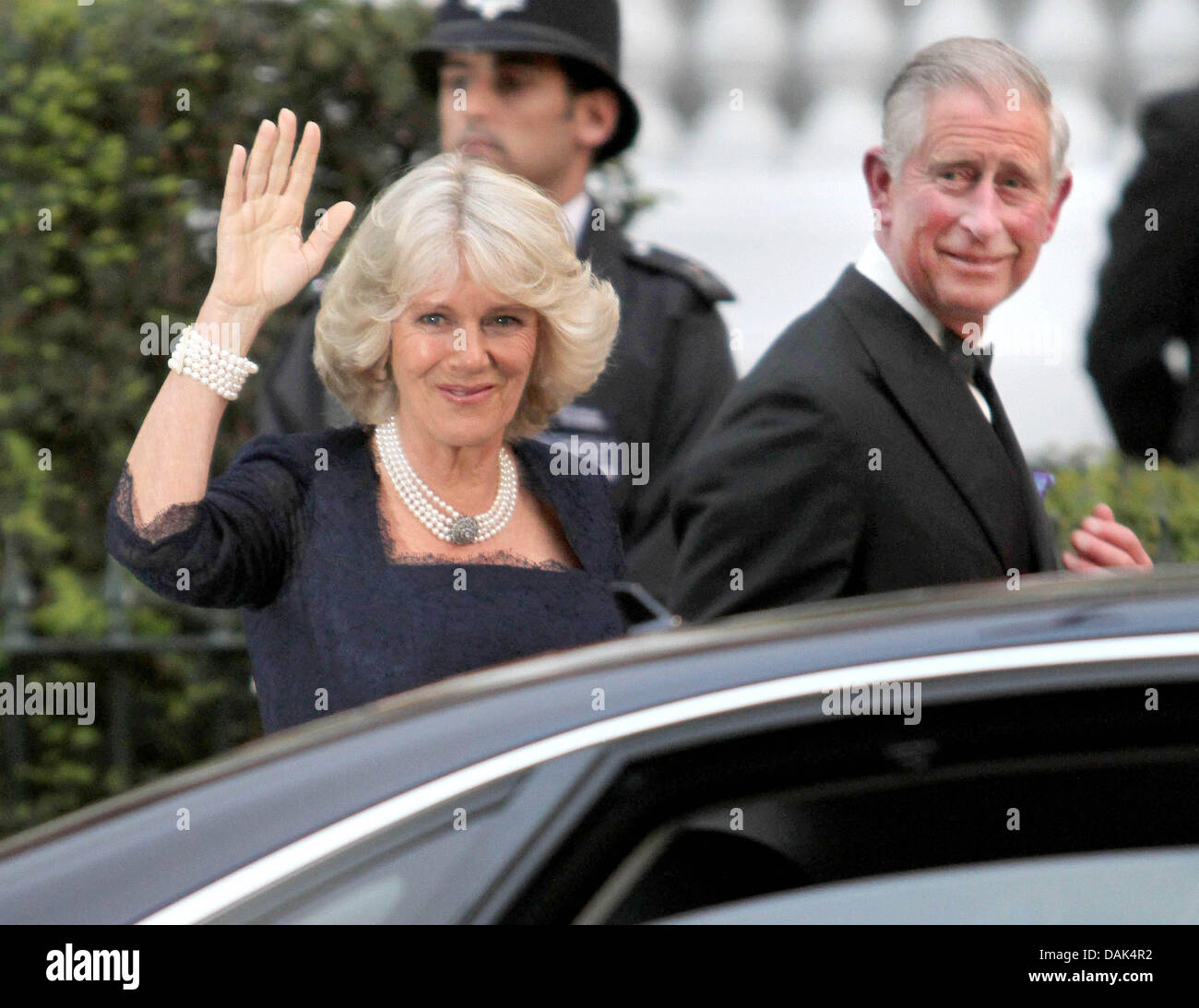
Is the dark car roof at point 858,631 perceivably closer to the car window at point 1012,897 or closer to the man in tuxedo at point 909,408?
the car window at point 1012,897

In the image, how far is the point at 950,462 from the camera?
2662 mm

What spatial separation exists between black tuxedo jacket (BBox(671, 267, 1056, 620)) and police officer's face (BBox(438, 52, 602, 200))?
4.23ft

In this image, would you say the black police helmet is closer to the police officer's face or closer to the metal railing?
the police officer's face

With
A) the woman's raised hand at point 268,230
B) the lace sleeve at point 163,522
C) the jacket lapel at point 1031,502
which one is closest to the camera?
the lace sleeve at point 163,522

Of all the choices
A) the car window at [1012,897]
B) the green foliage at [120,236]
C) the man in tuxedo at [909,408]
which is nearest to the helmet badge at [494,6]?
the green foliage at [120,236]

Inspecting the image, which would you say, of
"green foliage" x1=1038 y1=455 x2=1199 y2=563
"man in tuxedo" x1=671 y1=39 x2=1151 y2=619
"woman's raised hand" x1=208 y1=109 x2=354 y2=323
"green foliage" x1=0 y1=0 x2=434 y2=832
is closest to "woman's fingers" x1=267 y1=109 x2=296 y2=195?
"woman's raised hand" x1=208 y1=109 x2=354 y2=323

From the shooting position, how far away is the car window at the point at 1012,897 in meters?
1.55

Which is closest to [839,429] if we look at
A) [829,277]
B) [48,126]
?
[48,126]

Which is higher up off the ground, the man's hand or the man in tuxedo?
the man in tuxedo

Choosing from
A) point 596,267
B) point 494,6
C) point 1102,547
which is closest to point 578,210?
point 596,267

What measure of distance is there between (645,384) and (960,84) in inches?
45.3

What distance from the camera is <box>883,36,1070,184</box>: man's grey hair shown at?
2.78 meters

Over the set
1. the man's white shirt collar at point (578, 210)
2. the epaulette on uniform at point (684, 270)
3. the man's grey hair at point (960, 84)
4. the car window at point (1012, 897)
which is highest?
the man's white shirt collar at point (578, 210)

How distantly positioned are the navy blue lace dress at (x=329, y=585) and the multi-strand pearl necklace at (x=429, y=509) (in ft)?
0.11
